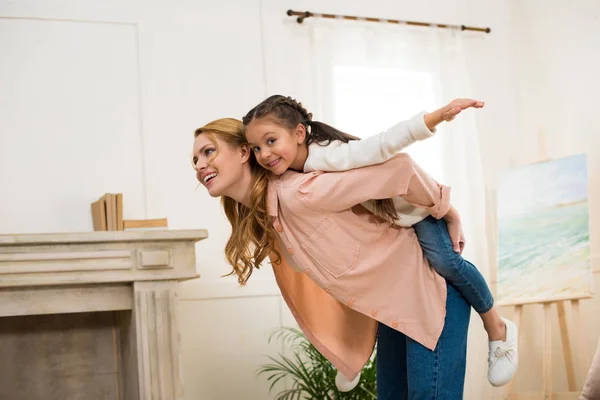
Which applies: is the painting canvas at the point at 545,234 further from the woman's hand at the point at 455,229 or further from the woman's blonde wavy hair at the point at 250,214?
the woman's blonde wavy hair at the point at 250,214

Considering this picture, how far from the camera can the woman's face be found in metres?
1.85

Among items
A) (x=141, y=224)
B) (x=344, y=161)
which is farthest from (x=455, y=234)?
(x=141, y=224)

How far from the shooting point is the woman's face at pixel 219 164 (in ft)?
6.06

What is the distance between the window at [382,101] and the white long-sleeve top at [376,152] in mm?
2072

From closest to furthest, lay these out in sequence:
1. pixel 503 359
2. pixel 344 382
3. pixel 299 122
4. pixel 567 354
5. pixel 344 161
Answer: pixel 344 161 < pixel 299 122 < pixel 503 359 < pixel 344 382 < pixel 567 354

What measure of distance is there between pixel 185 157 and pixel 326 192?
6.52ft

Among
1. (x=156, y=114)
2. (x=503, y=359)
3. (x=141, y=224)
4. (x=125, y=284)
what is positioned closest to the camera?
(x=503, y=359)

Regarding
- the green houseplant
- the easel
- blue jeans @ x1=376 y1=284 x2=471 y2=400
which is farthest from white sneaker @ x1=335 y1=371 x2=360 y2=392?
the easel

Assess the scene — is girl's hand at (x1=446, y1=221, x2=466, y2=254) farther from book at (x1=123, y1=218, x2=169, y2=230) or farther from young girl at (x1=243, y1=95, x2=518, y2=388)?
book at (x1=123, y1=218, x2=169, y2=230)

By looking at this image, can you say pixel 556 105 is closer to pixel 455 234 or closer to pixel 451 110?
pixel 455 234

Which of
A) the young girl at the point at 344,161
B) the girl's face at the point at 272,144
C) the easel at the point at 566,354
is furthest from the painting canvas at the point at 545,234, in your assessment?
the girl's face at the point at 272,144

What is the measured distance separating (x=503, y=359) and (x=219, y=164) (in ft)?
3.12

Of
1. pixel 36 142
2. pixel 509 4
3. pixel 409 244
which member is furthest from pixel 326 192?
pixel 509 4

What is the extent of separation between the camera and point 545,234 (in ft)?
11.5
